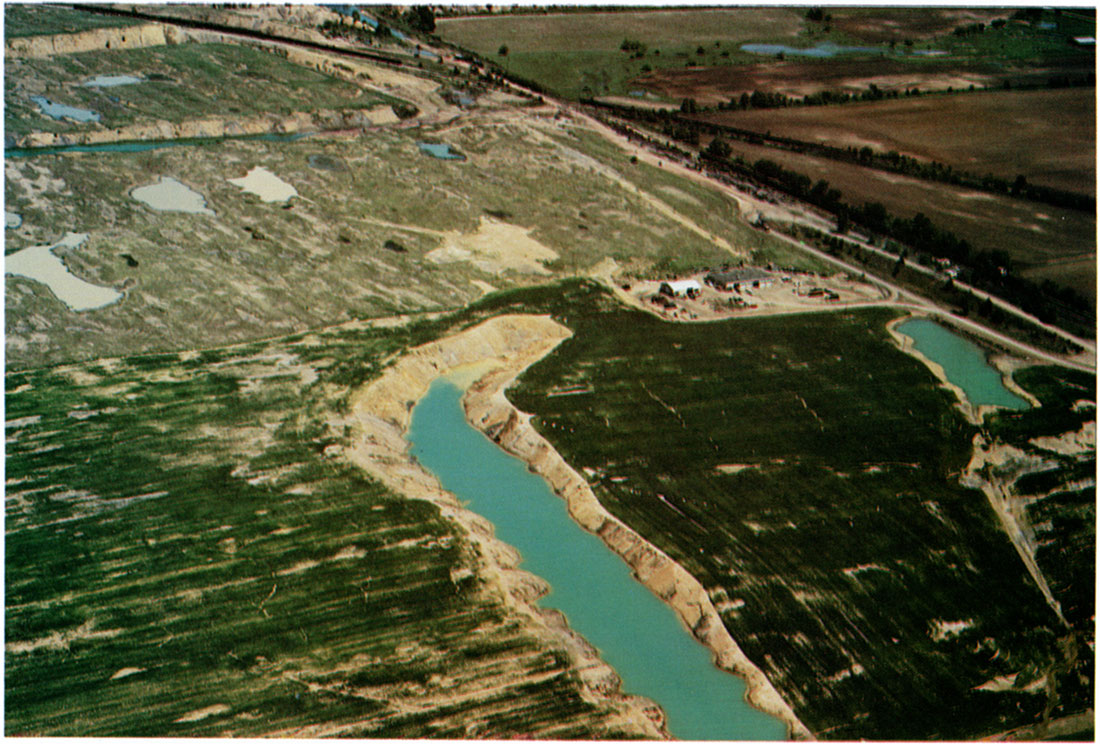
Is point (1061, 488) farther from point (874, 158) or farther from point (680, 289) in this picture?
point (874, 158)

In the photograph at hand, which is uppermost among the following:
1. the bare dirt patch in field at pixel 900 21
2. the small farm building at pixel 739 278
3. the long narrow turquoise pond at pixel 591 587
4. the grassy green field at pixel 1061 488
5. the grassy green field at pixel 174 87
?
the bare dirt patch in field at pixel 900 21

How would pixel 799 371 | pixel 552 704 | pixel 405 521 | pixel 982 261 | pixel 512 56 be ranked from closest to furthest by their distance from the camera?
pixel 552 704 → pixel 405 521 → pixel 799 371 → pixel 982 261 → pixel 512 56

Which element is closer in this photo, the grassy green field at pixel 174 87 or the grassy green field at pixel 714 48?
the grassy green field at pixel 174 87

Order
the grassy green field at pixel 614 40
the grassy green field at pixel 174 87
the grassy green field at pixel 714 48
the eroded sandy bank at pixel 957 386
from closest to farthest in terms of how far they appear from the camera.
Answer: the eroded sandy bank at pixel 957 386
the grassy green field at pixel 174 87
the grassy green field at pixel 714 48
the grassy green field at pixel 614 40

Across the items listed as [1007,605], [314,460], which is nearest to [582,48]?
[314,460]

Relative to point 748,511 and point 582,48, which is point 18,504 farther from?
point 582,48

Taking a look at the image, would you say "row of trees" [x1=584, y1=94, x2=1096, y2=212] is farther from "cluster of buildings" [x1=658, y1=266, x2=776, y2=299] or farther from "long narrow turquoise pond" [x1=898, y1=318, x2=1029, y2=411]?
"cluster of buildings" [x1=658, y1=266, x2=776, y2=299]

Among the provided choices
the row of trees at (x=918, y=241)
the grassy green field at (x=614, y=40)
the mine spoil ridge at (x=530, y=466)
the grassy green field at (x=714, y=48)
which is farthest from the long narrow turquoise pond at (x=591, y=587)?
the grassy green field at (x=714, y=48)

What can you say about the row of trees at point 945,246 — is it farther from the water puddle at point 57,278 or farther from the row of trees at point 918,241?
the water puddle at point 57,278

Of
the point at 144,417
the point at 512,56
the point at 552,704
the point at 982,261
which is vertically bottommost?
the point at 552,704
